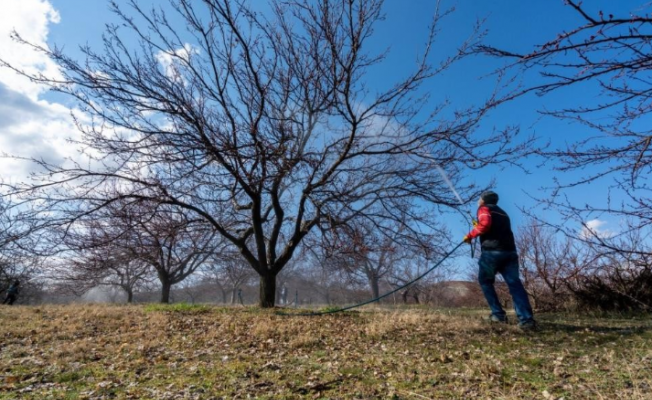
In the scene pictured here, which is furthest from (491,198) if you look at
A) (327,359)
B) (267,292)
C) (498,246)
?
(267,292)

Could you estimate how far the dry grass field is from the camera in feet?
10.5

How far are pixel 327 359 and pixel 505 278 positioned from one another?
324 centimetres

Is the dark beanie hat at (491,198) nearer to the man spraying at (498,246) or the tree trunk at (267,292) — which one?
the man spraying at (498,246)

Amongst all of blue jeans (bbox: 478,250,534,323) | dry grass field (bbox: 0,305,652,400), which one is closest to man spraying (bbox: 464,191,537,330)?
blue jeans (bbox: 478,250,534,323)

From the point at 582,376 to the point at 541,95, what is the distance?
2.63m

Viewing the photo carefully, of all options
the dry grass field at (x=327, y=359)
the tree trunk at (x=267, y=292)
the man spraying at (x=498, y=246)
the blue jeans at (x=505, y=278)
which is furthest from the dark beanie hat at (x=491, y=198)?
the tree trunk at (x=267, y=292)

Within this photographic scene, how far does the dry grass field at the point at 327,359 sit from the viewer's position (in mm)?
3195

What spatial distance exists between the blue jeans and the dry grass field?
0.37m

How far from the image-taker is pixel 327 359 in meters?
4.21

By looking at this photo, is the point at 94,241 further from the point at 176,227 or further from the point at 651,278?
the point at 651,278

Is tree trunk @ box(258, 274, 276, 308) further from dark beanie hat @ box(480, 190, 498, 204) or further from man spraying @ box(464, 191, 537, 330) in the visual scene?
dark beanie hat @ box(480, 190, 498, 204)

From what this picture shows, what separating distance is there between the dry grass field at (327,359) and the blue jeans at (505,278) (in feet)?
1.23

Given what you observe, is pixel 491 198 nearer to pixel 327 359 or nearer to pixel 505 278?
pixel 505 278

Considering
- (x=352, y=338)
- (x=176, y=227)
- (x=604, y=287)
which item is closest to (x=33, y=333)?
(x=176, y=227)
